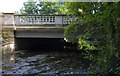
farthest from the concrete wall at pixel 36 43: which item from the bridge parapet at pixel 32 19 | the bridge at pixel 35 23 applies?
the bridge parapet at pixel 32 19

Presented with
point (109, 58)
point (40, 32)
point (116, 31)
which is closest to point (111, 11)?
point (116, 31)

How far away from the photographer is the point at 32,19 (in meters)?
8.25

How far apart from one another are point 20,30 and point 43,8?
10.7m

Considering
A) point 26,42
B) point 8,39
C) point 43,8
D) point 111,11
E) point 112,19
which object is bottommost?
point 26,42

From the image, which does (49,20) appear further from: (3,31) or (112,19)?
(112,19)

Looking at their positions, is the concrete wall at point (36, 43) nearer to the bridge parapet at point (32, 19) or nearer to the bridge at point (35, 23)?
the bridge at point (35, 23)

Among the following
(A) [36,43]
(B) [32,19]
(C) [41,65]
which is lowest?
(A) [36,43]

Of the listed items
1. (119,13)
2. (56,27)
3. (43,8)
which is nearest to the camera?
(119,13)

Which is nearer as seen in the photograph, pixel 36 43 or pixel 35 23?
pixel 35 23

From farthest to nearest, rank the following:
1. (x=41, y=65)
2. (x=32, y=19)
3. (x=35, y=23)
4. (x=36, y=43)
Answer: (x=36, y=43) < (x=32, y=19) < (x=35, y=23) < (x=41, y=65)

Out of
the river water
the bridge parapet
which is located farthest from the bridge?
the river water

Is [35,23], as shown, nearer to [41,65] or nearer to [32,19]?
[32,19]

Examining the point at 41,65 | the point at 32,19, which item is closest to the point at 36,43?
the point at 32,19

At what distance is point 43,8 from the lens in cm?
1827
